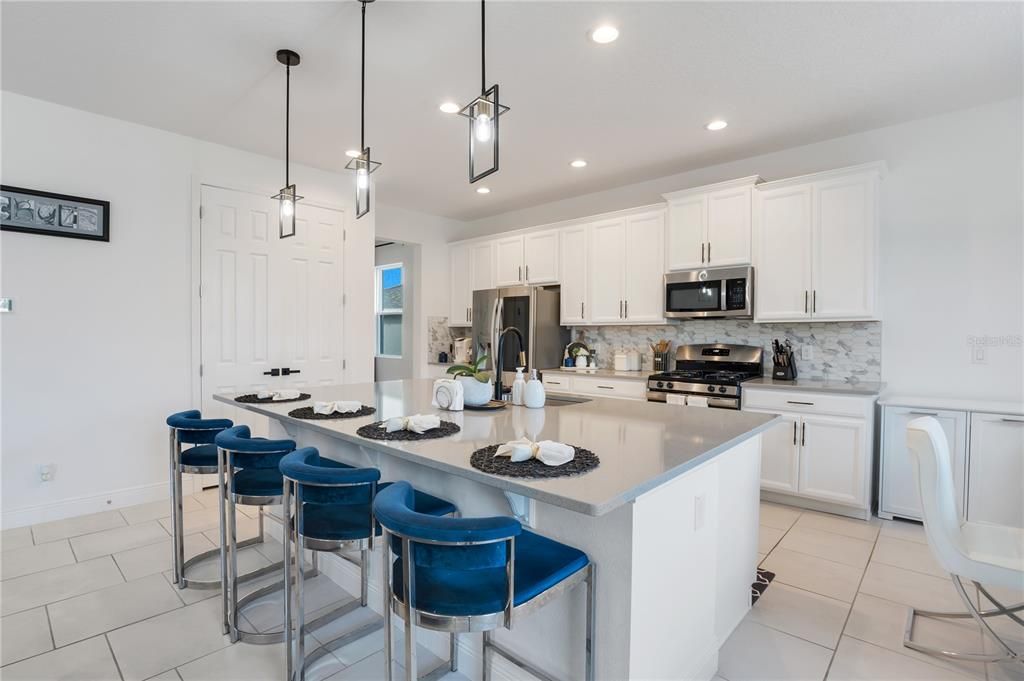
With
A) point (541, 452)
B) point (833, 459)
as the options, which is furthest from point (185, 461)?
point (833, 459)

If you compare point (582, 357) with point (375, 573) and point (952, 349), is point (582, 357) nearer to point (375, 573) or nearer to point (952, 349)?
point (952, 349)

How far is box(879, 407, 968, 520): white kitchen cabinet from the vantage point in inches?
121

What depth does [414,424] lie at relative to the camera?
70.0 inches

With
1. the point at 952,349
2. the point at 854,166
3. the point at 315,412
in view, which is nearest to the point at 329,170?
the point at 315,412

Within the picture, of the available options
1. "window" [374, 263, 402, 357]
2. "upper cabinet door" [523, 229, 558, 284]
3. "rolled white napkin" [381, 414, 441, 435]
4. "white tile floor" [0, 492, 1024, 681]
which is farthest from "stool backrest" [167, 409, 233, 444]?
"window" [374, 263, 402, 357]

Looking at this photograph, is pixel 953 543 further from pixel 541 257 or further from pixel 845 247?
pixel 541 257

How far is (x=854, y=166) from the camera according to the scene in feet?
11.4

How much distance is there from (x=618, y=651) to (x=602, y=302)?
12.3ft

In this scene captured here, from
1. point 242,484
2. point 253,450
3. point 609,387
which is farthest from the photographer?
point 609,387

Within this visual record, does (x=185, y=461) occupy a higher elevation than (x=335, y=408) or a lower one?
lower

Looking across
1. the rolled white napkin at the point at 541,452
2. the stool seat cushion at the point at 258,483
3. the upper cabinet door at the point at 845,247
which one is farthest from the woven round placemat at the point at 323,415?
the upper cabinet door at the point at 845,247

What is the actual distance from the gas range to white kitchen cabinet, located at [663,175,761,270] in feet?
2.57

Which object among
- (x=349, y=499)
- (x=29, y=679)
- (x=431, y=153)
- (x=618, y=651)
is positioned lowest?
(x=29, y=679)

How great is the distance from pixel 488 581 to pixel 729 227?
11.9 ft
